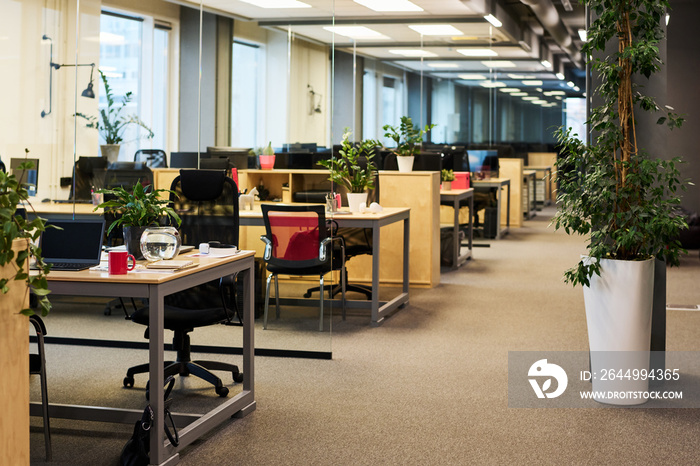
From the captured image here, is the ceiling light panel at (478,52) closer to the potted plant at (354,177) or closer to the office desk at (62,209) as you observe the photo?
the potted plant at (354,177)

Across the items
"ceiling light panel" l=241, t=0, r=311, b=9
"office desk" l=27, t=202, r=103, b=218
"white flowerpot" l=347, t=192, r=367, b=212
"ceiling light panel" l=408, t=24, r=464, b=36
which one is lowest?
"office desk" l=27, t=202, r=103, b=218

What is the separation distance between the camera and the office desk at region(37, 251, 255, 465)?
10.8 ft

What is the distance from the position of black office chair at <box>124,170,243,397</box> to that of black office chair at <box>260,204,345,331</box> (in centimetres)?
72

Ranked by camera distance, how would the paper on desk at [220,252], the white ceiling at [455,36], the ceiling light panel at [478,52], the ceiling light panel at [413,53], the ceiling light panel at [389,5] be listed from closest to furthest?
1. the paper on desk at [220,252]
2. the ceiling light panel at [389,5]
3. the white ceiling at [455,36]
4. the ceiling light panel at [413,53]
5. the ceiling light panel at [478,52]

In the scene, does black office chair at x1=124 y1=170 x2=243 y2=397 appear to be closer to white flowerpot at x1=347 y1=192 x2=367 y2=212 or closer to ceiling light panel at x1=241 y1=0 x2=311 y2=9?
ceiling light panel at x1=241 y1=0 x2=311 y2=9

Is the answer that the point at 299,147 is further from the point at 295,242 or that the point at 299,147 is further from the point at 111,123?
the point at 111,123

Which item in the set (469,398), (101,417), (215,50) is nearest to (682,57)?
(215,50)

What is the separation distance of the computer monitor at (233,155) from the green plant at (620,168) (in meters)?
2.14

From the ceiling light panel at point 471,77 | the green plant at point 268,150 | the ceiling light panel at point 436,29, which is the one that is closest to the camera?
the green plant at point 268,150

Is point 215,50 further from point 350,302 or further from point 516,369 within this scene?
point 516,369

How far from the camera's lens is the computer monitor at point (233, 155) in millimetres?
5613

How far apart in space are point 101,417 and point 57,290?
2.26 ft

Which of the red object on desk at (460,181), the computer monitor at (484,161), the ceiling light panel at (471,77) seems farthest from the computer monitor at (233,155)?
the ceiling light panel at (471,77)

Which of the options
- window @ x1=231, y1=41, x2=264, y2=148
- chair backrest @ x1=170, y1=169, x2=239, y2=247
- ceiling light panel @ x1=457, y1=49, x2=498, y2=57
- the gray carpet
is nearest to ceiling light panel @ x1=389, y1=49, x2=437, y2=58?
ceiling light panel @ x1=457, y1=49, x2=498, y2=57
